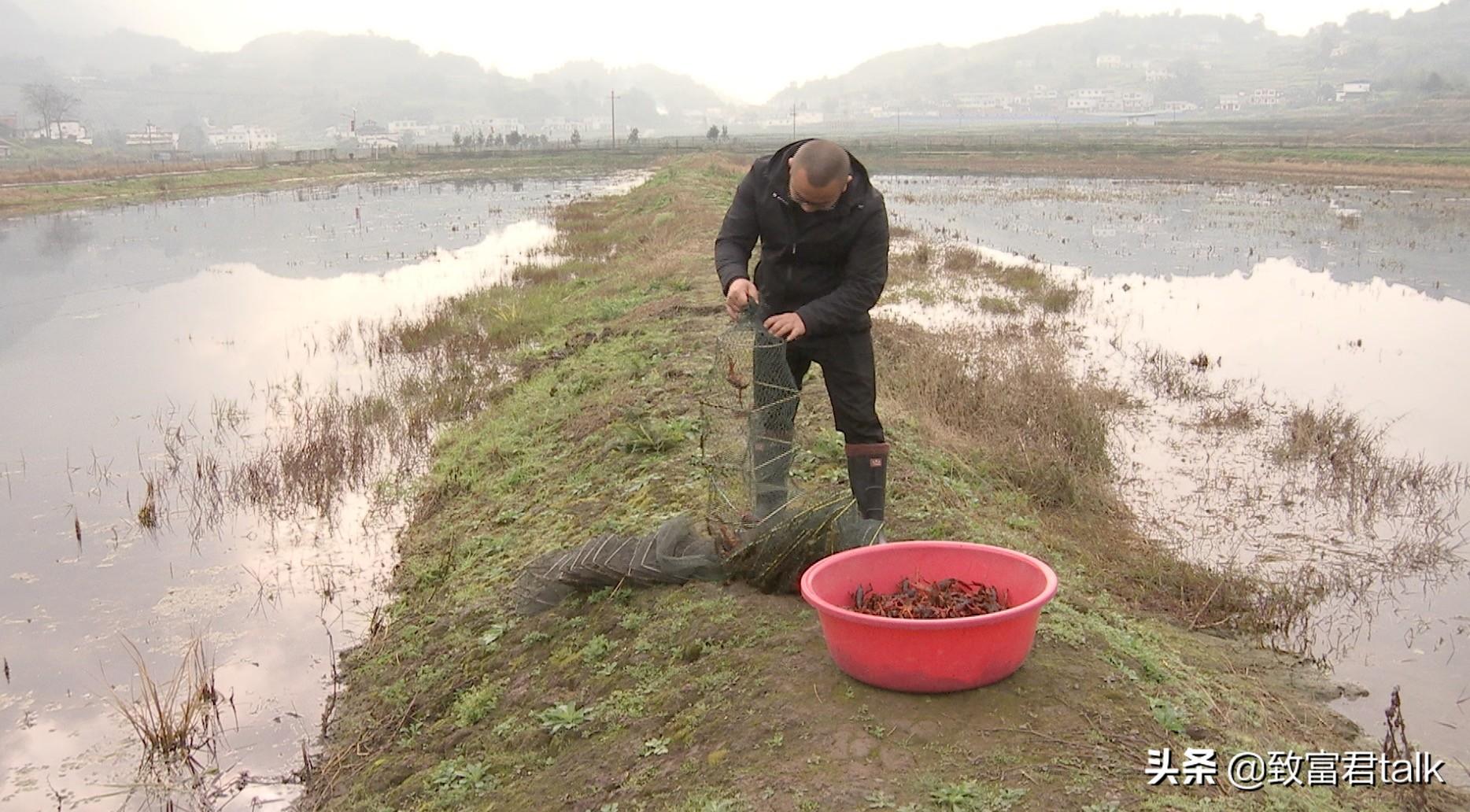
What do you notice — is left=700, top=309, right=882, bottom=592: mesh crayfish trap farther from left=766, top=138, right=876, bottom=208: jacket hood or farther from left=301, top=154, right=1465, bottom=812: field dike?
left=766, top=138, right=876, bottom=208: jacket hood

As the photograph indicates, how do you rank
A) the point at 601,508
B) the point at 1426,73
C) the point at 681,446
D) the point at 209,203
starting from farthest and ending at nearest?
the point at 1426,73
the point at 209,203
the point at 681,446
the point at 601,508

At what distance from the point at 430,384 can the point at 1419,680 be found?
909cm

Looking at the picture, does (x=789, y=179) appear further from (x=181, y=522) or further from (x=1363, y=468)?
(x=1363, y=468)

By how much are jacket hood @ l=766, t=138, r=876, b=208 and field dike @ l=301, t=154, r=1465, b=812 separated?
5.42ft

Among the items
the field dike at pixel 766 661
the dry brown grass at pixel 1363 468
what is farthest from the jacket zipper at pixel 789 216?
the dry brown grass at pixel 1363 468

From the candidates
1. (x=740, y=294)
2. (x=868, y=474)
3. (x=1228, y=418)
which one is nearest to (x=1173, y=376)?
(x=1228, y=418)

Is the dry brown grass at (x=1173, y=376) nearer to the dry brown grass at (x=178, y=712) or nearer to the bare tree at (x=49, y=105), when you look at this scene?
the dry brown grass at (x=178, y=712)

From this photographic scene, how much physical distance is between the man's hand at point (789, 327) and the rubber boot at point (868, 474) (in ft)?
2.13

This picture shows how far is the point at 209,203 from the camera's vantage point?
125 feet

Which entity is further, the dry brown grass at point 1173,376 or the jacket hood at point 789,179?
the dry brown grass at point 1173,376

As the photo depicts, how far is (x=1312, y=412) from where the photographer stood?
30.9 ft

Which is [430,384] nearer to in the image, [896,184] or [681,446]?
[681,446]

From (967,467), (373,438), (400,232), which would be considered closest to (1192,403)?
(967,467)

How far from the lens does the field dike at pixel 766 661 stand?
3385 millimetres
